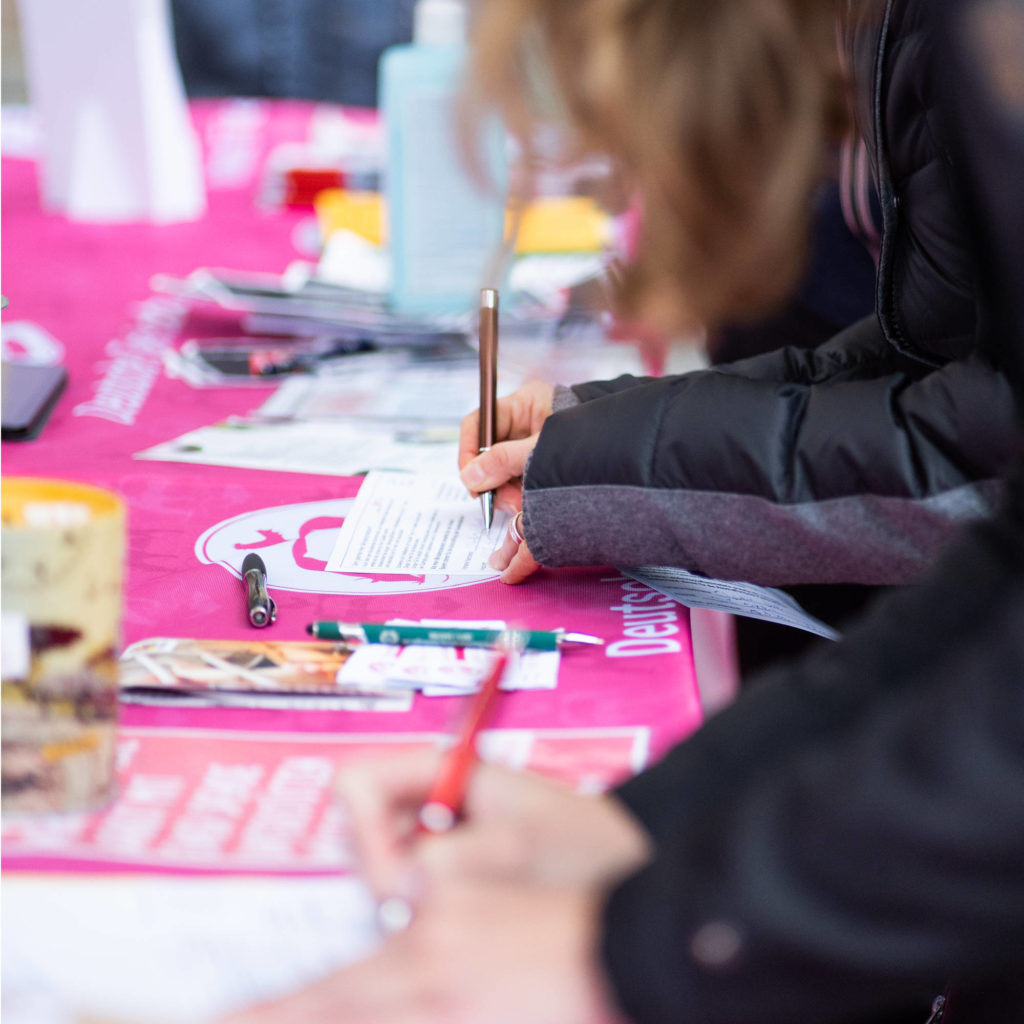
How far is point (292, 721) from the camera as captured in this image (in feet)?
1.77

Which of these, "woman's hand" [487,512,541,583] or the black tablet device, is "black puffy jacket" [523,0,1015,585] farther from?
the black tablet device

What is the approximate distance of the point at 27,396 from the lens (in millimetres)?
990

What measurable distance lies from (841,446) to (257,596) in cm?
33

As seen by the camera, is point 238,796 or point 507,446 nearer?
point 238,796

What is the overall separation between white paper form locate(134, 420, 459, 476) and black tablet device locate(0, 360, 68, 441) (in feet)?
0.39

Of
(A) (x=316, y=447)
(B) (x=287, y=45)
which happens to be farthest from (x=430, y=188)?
(B) (x=287, y=45)

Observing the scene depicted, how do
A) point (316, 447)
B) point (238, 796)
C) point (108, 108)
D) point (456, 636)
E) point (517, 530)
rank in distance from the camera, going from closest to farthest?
point (238, 796), point (456, 636), point (517, 530), point (316, 447), point (108, 108)

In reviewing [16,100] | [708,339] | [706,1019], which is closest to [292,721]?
[706,1019]

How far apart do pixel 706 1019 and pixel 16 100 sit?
306 centimetres

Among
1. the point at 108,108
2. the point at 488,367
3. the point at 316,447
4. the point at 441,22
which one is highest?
the point at 441,22

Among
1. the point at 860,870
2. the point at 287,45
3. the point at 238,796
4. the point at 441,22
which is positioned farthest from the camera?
the point at 287,45

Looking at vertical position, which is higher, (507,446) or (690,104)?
(690,104)

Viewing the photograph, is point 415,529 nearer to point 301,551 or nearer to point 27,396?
point 301,551

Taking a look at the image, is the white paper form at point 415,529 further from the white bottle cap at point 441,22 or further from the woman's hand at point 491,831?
the white bottle cap at point 441,22
